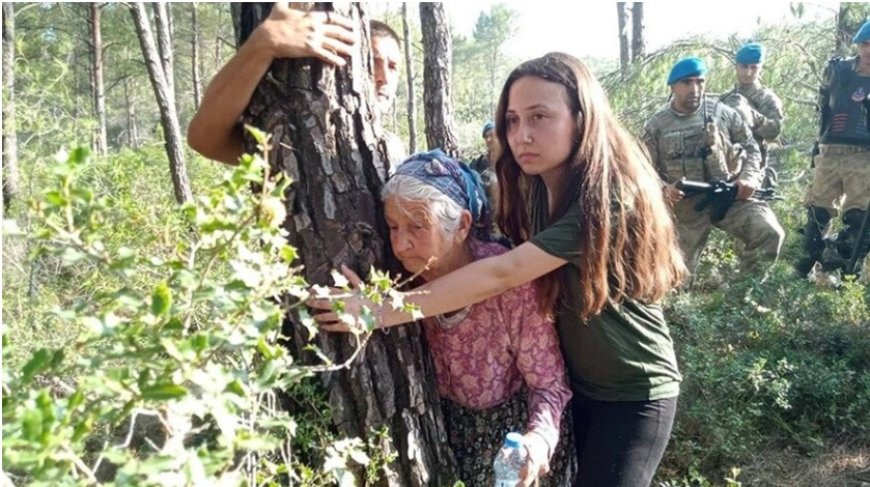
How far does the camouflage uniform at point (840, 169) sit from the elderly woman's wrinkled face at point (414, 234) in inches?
204

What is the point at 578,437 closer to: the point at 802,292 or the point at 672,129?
the point at 802,292

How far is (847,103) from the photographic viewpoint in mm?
5648

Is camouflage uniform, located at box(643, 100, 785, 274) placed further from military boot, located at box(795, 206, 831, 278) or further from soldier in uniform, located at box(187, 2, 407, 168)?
soldier in uniform, located at box(187, 2, 407, 168)

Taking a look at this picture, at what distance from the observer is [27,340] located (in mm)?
4215

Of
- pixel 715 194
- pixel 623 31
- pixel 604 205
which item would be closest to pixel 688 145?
pixel 715 194

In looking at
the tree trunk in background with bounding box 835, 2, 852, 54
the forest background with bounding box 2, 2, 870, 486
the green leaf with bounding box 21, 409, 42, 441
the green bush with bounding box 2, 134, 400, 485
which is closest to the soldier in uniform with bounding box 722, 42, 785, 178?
the forest background with bounding box 2, 2, 870, 486

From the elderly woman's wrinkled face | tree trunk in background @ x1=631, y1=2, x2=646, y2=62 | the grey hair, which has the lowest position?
the elderly woman's wrinkled face

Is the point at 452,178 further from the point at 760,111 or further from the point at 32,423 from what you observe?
the point at 760,111

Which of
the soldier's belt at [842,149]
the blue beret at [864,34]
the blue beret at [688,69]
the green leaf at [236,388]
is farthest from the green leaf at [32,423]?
the soldier's belt at [842,149]

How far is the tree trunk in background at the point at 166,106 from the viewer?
258 inches

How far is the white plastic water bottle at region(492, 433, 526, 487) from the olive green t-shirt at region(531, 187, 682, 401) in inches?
13.2

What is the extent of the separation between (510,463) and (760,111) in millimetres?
5312

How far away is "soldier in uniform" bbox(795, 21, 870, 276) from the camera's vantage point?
18.4 ft

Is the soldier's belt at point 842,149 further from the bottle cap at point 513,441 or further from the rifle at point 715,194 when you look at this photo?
the bottle cap at point 513,441
